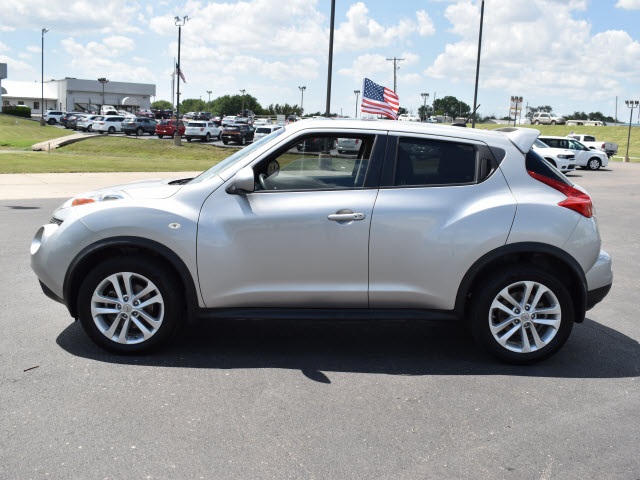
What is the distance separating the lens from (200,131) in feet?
177

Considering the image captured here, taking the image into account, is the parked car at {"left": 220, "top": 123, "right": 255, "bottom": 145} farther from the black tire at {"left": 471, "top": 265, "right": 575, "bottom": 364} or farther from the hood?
the black tire at {"left": 471, "top": 265, "right": 575, "bottom": 364}

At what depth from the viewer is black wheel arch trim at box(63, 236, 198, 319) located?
5.14 meters

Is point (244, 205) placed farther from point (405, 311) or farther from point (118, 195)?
point (405, 311)

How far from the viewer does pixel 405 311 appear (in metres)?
5.27

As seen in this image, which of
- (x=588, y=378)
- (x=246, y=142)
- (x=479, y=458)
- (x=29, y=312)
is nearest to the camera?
(x=479, y=458)

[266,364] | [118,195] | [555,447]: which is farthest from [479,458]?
[118,195]

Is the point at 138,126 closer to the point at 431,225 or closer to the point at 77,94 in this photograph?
the point at 431,225

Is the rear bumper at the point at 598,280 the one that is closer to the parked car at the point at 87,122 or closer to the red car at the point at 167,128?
the red car at the point at 167,128

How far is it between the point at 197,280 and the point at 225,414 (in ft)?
3.87

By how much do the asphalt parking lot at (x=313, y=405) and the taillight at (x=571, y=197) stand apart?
114 centimetres

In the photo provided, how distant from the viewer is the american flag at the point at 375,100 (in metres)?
18.9

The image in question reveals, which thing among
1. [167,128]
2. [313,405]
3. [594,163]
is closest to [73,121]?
[167,128]

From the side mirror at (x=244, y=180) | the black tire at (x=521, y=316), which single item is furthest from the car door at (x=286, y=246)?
the black tire at (x=521, y=316)

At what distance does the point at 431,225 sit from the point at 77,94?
138 meters
